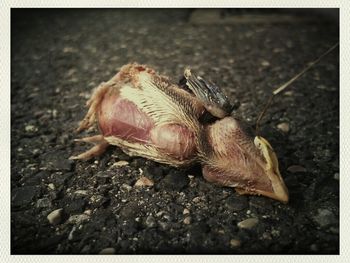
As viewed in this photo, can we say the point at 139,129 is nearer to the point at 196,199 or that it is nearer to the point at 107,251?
the point at 196,199

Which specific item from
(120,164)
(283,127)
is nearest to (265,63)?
(283,127)

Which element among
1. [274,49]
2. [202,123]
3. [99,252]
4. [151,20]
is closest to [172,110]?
[202,123]

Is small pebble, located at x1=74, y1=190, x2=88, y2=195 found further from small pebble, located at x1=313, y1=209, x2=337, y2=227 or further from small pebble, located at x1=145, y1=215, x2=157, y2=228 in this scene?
small pebble, located at x1=313, y1=209, x2=337, y2=227

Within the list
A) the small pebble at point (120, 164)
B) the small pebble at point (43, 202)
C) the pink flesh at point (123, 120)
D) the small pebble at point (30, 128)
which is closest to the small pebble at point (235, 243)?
the pink flesh at point (123, 120)

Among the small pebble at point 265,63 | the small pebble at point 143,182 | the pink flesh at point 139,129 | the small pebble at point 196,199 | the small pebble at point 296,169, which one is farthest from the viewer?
the small pebble at point 265,63

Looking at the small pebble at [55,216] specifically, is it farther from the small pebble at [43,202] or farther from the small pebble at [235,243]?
the small pebble at [235,243]

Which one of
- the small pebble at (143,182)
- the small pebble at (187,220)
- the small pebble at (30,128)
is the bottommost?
the small pebble at (187,220)

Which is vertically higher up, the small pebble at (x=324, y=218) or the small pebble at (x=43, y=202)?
the small pebble at (x=324, y=218)
